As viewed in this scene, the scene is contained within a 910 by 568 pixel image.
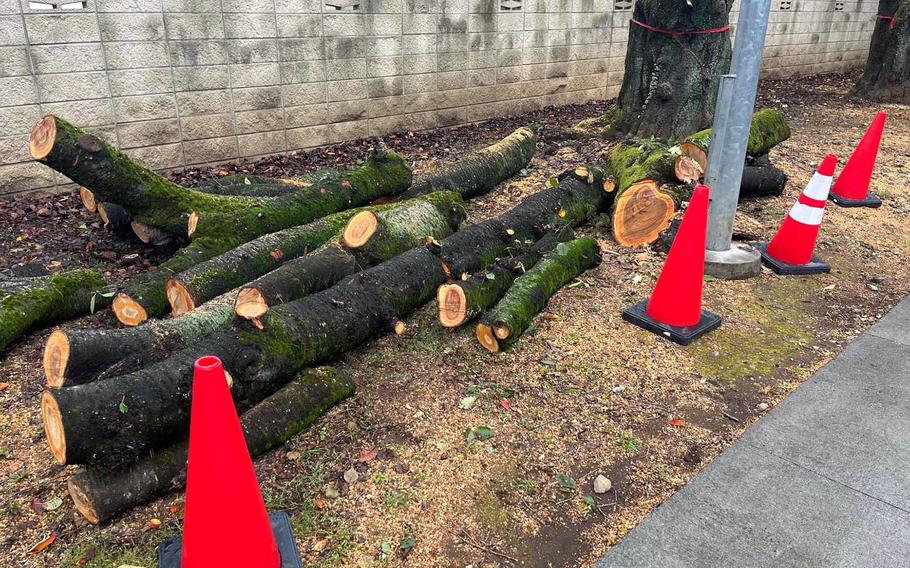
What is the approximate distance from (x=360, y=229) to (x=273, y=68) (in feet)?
11.6

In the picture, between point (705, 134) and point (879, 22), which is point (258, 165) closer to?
point (705, 134)

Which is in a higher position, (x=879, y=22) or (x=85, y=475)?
(x=879, y=22)

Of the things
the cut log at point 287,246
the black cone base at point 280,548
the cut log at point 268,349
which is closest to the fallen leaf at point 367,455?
the black cone base at point 280,548

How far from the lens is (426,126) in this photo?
26.9 ft

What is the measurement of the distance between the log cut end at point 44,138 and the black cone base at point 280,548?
2.74 metres

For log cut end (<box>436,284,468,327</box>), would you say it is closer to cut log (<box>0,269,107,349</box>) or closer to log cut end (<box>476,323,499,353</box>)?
log cut end (<box>476,323,499,353</box>)

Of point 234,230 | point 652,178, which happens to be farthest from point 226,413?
point 652,178

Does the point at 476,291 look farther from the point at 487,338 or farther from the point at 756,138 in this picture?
the point at 756,138

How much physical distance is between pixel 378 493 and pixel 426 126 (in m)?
6.43

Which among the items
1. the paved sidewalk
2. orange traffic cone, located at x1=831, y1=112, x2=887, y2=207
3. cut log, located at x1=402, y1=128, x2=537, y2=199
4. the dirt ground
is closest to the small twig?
the dirt ground

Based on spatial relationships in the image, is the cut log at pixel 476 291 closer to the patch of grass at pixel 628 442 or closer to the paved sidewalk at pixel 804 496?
the patch of grass at pixel 628 442

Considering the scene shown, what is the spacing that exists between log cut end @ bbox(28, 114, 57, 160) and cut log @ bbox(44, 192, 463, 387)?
4.35 feet

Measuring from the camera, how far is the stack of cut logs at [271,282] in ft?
8.13

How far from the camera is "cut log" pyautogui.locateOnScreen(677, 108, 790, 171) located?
557cm
